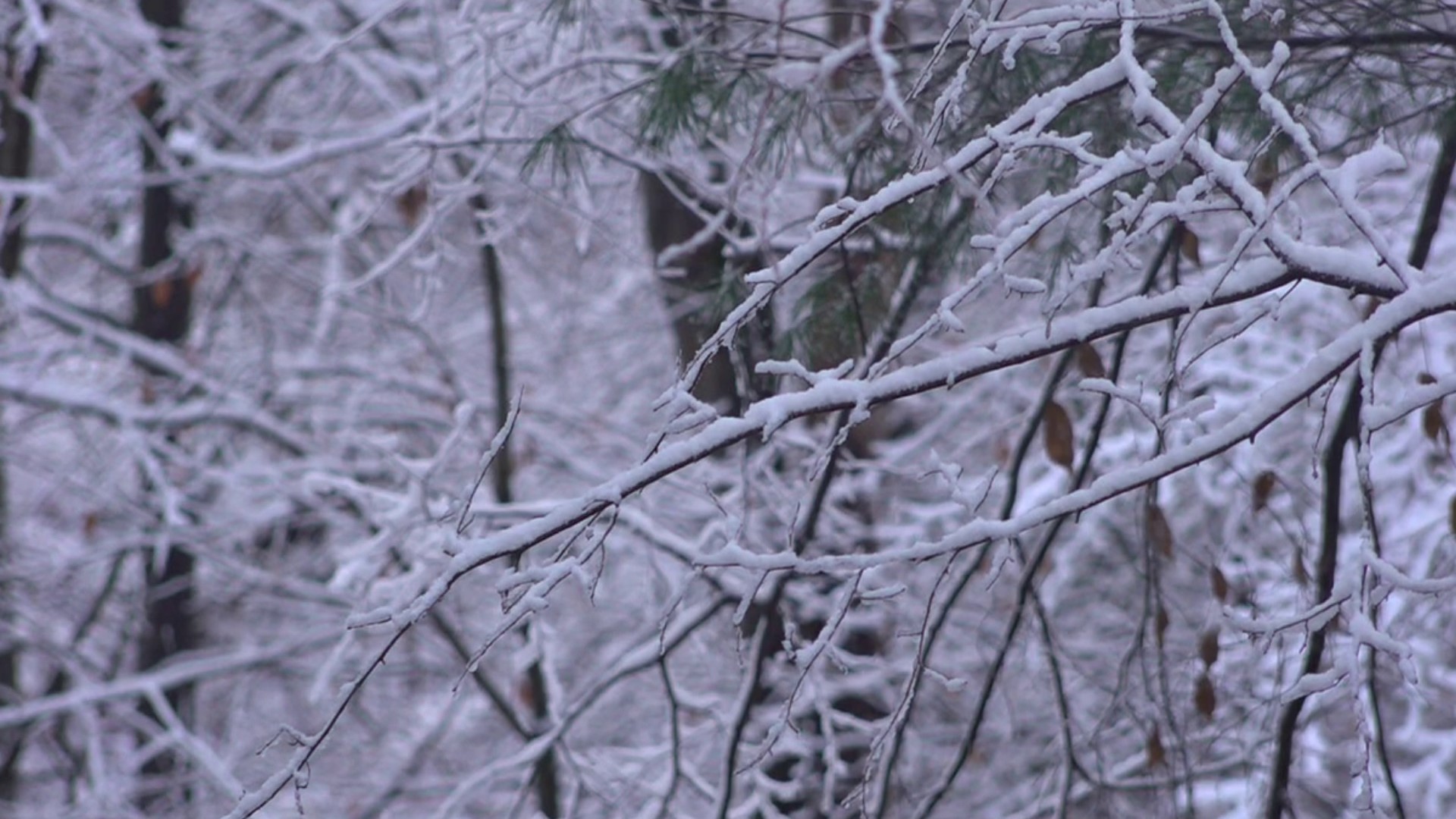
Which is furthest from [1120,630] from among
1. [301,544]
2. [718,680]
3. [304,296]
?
[304,296]

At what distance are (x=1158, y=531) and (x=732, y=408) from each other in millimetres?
1750

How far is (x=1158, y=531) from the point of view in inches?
102

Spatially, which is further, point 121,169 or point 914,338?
point 121,169

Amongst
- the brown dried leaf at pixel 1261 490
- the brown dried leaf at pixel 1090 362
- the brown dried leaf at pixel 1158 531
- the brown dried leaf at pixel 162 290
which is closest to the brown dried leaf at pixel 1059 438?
the brown dried leaf at pixel 1090 362

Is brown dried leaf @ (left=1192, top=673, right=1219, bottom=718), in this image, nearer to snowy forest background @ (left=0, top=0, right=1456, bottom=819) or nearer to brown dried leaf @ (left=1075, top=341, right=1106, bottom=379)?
snowy forest background @ (left=0, top=0, right=1456, bottom=819)

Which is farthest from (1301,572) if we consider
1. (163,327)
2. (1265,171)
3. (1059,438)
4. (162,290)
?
(163,327)

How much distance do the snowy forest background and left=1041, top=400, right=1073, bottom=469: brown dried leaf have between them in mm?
94

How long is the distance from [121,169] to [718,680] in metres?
3.62

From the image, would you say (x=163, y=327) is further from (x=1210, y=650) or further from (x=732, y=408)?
(x=1210, y=650)

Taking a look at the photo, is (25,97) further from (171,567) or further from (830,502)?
(830,502)

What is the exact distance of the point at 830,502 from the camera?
15.2 ft

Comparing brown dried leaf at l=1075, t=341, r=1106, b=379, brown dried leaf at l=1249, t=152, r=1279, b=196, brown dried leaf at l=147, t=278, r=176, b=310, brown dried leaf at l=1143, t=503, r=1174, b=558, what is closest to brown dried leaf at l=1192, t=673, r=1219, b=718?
brown dried leaf at l=1143, t=503, r=1174, b=558

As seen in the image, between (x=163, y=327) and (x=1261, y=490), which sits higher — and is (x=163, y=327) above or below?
above

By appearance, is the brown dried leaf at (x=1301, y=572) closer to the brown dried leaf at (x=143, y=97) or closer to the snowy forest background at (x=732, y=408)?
the snowy forest background at (x=732, y=408)
